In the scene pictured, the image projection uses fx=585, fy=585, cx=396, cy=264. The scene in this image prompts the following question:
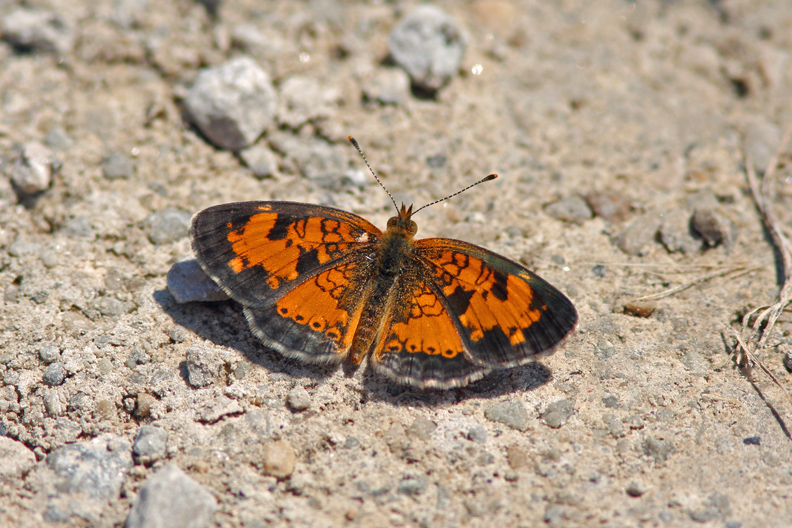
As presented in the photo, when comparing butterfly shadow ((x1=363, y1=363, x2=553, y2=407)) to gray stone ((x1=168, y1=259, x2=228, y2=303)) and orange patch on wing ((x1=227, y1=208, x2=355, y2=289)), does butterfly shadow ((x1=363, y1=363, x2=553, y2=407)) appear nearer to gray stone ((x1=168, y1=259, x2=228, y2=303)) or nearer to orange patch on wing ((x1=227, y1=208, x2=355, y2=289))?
orange patch on wing ((x1=227, y1=208, x2=355, y2=289))

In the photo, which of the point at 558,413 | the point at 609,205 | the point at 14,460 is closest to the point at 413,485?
the point at 558,413

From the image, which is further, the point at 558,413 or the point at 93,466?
the point at 558,413

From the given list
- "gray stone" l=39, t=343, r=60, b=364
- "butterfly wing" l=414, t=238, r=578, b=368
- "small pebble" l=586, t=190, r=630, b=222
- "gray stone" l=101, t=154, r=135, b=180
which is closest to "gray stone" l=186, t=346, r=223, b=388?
"gray stone" l=39, t=343, r=60, b=364

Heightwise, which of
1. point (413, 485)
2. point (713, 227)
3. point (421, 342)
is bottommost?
point (413, 485)

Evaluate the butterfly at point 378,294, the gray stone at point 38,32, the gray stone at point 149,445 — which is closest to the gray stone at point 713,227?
the butterfly at point 378,294

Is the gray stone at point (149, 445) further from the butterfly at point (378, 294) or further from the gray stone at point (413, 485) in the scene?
the gray stone at point (413, 485)

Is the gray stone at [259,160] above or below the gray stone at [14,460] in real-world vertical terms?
above

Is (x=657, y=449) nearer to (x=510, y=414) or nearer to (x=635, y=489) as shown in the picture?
(x=635, y=489)

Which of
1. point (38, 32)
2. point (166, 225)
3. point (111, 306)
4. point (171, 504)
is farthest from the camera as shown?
point (38, 32)
